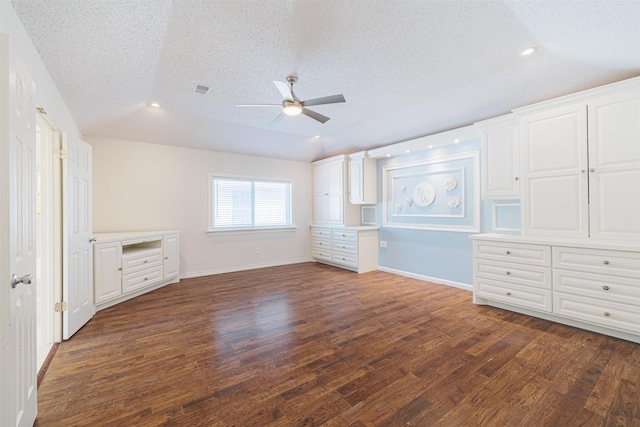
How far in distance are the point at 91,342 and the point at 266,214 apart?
3.90 meters

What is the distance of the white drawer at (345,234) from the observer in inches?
214

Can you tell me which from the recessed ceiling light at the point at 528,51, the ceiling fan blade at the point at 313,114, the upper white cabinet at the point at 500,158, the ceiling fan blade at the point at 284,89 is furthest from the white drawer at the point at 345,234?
the recessed ceiling light at the point at 528,51

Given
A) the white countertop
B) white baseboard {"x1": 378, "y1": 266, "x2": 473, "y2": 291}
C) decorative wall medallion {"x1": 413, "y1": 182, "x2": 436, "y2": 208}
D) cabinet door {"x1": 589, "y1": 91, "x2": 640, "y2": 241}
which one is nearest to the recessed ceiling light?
cabinet door {"x1": 589, "y1": 91, "x2": 640, "y2": 241}

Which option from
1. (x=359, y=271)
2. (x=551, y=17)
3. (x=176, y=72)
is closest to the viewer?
(x=551, y=17)

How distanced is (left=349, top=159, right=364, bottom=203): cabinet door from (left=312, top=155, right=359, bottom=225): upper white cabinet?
0.13 metres

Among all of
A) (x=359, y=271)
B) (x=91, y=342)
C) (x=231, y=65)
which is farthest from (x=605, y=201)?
(x=91, y=342)

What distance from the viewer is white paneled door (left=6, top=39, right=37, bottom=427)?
1260 mm

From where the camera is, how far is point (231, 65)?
2.73 meters

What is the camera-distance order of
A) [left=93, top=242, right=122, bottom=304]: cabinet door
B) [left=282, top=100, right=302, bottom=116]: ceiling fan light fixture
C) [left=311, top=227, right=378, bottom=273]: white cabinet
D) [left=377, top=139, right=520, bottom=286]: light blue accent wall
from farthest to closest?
[left=311, top=227, right=378, bottom=273]: white cabinet → [left=377, top=139, right=520, bottom=286]: light blue accent wall → [left=93, top=242, right=122, bottom=304]: cabinet door → [left=282, top=100, right=302, bottom=116]: ceiling fan light fixture

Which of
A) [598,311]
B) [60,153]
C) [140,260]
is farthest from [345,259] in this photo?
[60,153]

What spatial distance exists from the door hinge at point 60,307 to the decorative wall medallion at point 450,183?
202 inches

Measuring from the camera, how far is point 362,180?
18.4 feet

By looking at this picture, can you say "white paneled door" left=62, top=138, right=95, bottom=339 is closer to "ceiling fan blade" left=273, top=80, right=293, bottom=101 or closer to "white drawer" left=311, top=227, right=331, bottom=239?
"ceiling fan blade" left=273, top=80, right=293, bottom=101

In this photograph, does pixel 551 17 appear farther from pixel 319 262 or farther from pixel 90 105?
pixel 319 262
